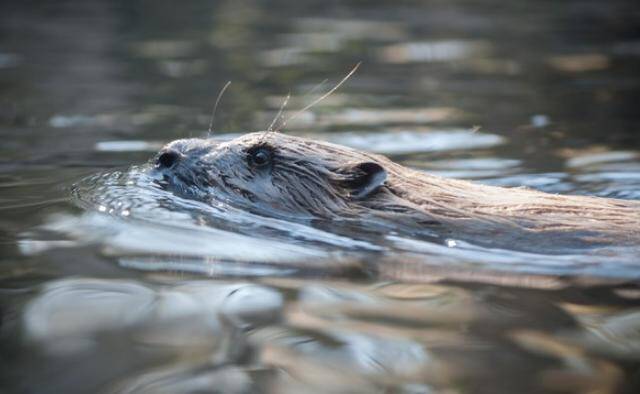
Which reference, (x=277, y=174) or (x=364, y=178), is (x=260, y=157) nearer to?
(x=277, y=174)

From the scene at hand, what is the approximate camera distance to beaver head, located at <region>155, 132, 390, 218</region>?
450 cm

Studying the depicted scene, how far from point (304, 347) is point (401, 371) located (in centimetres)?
36

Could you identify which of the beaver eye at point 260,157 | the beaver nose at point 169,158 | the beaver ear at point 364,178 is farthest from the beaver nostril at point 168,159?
the beaver ear at point 364,178

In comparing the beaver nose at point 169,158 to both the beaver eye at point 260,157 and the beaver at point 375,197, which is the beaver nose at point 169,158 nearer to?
the beaver at point 375,197

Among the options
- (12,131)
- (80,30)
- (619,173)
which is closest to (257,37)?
(80,30)

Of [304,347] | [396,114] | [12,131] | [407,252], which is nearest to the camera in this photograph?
[304,347]

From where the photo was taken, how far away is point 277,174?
4.66 metres

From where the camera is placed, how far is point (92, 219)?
4691 millimetres

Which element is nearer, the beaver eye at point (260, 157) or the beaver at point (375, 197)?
the beaver at point (375, 197)

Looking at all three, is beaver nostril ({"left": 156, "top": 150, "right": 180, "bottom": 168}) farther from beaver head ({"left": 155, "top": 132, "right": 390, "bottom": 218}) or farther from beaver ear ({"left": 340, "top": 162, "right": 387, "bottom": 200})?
beaver ear ({"left": 340, "top": 162, "right": 387, "bottom": 200})

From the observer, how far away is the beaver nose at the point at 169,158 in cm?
490

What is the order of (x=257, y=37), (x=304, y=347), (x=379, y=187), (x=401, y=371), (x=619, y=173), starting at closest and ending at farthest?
(x=401, y=371), (x=304, y=347), (x=379, y=187), (x=619, y=173), (x=257, y=37)

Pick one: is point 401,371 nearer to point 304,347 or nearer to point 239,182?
point 304,347

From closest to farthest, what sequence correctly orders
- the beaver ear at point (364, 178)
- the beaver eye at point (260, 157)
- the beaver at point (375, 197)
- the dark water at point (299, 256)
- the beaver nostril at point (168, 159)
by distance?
the dark water at point (299, 256) → the beaver at point (375, 197) → the beaver ear at point (364, 178) → the beaver eye at point (260, 157) → the beaver nostril at point (168, 159)
